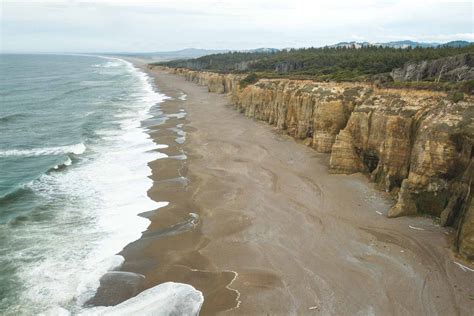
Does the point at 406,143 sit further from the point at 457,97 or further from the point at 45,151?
the point at 45,151

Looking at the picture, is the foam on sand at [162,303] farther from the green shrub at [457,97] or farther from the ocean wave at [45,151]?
the ocean wave at [45,151]

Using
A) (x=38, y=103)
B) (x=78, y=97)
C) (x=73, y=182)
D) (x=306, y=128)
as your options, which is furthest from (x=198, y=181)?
(x=78, y=97)

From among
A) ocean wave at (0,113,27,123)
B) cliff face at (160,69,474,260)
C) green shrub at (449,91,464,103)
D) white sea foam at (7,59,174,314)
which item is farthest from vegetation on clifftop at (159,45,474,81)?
ocean wave at (0,113,27,123)

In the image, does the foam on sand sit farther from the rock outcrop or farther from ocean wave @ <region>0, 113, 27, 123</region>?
ocean wave @ <region>0, 113, 27, 123</region>

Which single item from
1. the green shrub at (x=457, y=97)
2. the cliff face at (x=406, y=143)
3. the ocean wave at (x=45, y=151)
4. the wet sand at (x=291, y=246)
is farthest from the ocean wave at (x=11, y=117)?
the green shrub at (x=457, y=97)

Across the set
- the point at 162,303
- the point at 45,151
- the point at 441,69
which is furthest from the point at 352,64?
the point at 162,303

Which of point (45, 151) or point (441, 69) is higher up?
point (441, 69)

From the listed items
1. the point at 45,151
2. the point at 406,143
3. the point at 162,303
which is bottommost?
the point at 162,303
